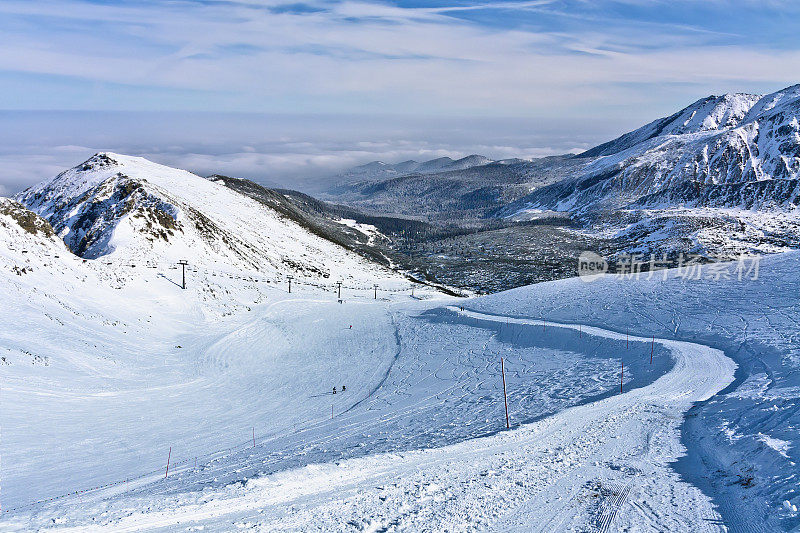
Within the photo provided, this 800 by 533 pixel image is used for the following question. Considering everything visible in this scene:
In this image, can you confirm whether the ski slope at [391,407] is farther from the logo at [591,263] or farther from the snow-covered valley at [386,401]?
the logo at [591,263]

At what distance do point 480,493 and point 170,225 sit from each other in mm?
82876

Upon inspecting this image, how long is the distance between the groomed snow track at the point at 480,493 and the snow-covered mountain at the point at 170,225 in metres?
58.9

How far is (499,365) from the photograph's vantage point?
3691 centimetres

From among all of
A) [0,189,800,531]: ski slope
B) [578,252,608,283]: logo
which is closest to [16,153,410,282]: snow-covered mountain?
[0,189,800,531]: ski slope

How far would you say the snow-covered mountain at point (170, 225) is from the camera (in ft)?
248

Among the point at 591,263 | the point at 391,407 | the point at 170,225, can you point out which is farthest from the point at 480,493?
the point at 591,263

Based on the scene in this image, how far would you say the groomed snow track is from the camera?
12.3m

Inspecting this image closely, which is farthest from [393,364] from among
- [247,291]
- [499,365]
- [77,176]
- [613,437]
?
[77,176]

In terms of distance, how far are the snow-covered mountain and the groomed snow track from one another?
193 feet

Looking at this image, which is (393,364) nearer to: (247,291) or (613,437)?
(613,437)

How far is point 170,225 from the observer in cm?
8312

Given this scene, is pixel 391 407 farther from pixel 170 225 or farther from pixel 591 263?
pixel 591 263

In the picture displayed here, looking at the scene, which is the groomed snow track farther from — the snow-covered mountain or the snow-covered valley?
the snow-covered mountain

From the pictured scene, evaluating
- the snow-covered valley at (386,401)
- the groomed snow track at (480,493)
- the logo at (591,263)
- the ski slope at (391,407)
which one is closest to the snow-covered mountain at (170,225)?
the snow-covered valley at (386,401)
